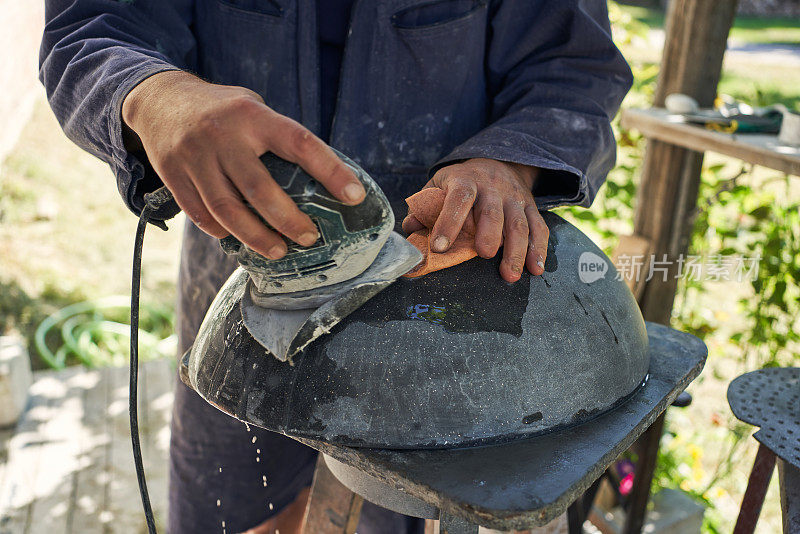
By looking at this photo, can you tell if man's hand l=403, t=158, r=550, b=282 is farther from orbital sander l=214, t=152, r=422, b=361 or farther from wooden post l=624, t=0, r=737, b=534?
wooden post l=624, t=0, r=737, b=534

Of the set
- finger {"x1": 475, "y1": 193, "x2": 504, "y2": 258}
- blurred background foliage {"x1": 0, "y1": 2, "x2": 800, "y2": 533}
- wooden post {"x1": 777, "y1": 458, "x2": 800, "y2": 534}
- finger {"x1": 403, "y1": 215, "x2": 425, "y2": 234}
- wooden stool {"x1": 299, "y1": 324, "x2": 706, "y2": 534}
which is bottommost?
blurred background foliage {"x1": 0, "y1": 2, "x2": 800, "y2": 533}

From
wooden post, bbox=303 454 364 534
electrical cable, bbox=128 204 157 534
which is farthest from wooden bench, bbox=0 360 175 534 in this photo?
electrical cable, bbox=128 204 157 534

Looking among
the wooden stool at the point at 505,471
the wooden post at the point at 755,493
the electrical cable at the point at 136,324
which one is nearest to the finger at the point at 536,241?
the wooden stool at the point at 505,471

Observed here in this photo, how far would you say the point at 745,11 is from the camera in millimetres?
15008

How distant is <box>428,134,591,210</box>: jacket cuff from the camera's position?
134 centimetres

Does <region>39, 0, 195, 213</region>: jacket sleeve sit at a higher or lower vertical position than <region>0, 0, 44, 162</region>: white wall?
higher

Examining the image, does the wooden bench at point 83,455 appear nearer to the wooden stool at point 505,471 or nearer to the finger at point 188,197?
the wooden stool at point 505,471

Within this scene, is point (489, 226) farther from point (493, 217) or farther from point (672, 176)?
point (672, 176)

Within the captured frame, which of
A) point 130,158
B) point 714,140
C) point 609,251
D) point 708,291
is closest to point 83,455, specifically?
point 130,158

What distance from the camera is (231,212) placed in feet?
3.04

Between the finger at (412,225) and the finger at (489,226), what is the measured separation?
115 mm

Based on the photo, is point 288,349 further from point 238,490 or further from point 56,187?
point 56,187

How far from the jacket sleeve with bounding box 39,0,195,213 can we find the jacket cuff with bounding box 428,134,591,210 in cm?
59

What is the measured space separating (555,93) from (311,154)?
2.70ft
